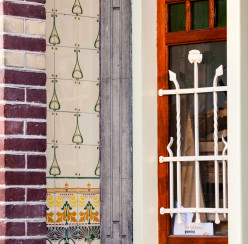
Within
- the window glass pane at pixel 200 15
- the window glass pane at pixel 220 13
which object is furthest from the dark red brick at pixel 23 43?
the window glass pane at pixel 220 13

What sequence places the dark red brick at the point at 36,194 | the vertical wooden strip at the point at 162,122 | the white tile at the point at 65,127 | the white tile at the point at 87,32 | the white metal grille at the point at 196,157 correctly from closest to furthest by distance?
the dark red brick at the point at 36,194, the white metal grille at the point at 196,157, the vertical wooden strip at the point at 162,122, the white tile at the point at 65,127, the white tile at the point at 87,32

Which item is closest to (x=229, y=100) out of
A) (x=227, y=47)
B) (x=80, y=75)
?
(x=227, y=47)

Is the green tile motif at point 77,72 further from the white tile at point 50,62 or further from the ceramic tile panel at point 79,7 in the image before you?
the ceramic tile panel at point 79,7

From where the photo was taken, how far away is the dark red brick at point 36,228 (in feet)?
14.4

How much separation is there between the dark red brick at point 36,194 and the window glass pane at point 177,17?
125 centimetres

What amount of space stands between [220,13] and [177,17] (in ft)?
0.87

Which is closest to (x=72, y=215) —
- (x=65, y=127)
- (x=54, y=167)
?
(x=54, y=167)

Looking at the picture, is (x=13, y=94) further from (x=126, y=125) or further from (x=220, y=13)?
(x=220, y=13)

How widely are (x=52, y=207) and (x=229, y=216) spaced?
3.62 ft

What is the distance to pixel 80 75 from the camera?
482 cm

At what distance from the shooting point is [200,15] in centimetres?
463

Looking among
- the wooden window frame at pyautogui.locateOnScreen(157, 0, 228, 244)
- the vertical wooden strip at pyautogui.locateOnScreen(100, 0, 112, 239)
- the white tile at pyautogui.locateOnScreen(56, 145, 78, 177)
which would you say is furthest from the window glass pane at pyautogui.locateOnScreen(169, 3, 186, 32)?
the white tile at pyautogui.locateOnScreen(56, 145, 78, 177)

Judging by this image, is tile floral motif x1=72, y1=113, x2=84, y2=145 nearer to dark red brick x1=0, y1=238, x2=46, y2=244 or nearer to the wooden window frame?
the wooden window frame

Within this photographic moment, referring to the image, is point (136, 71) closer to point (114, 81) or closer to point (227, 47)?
point (114, 81)
